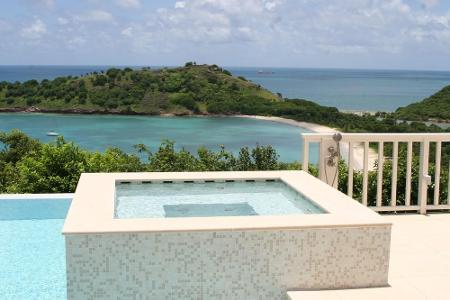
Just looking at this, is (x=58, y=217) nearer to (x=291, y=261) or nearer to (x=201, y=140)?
(x=291, y=261)

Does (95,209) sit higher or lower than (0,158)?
higher

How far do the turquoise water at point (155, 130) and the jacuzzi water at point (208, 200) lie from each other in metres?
37.6

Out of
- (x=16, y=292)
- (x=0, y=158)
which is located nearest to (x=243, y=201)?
(x=16, y=292)

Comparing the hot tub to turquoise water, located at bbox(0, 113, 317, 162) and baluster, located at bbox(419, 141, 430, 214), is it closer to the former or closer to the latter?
baluster, located at bbox(419, 141, 430, 214)

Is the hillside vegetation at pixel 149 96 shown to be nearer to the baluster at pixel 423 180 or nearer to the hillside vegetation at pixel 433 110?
the hillside vegetation at pixel 433 110

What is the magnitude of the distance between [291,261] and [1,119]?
62229 mm

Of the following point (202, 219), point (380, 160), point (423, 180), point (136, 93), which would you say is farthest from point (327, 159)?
point (136, 93)

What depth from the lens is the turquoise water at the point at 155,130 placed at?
47750mm

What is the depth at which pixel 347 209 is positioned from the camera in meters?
3.43

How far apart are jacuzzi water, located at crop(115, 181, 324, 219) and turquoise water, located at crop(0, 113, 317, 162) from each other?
37552mm

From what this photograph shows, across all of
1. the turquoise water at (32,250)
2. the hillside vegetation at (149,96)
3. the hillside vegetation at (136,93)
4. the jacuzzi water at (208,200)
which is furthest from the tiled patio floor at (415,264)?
the hillside vegetation at (136,93)

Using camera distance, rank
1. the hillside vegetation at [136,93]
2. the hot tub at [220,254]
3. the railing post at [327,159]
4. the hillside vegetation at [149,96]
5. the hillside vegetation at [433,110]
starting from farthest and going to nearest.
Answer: the hillside vegetation at [136,93] → the hillside vegetation at [149,96] → the hillside vegetation at [433,110] → the railing post at [327,159] → the hot tub at [220,254]

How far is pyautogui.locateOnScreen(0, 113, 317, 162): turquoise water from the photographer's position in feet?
157

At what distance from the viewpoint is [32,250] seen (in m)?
4.48
